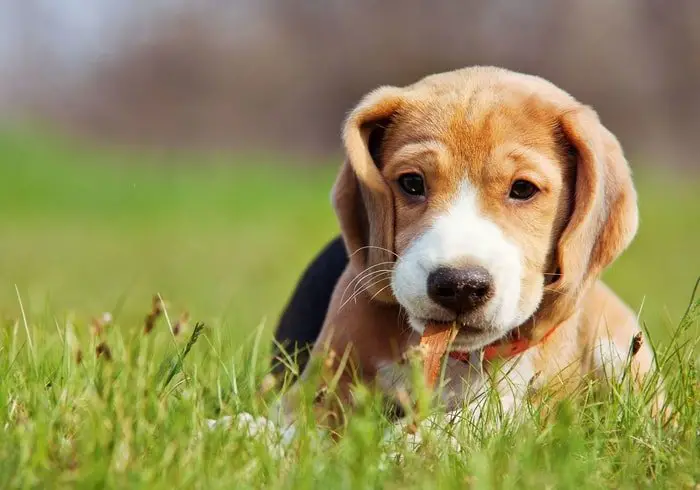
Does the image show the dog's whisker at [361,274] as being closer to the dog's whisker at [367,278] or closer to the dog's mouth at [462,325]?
the dog's whisker at [367,278]

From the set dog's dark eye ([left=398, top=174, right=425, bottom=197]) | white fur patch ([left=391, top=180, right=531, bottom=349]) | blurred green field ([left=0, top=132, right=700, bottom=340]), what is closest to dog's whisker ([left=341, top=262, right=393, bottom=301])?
white fur patch ([left=391, top=180, right=531, bottom=349])

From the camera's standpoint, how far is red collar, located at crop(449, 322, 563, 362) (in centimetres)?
421

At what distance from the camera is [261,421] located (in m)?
3.59

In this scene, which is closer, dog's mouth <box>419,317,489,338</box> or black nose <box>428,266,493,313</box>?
black nose <box>428,266,493,313</box>

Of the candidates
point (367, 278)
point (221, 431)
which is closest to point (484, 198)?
point (367, 278)

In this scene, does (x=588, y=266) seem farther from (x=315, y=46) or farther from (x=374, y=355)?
(x=315, y=46)

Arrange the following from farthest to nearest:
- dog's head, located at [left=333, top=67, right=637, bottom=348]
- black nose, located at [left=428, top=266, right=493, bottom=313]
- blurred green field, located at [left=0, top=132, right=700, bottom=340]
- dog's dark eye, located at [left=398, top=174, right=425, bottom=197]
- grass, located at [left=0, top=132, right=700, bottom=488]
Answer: blurred green field, located at [left=0, top=132, right=700, bottom=340], dog's dark eye, located at [left=398, top=174, right=425, bottom=197], dog's head, located at [left=333, top=67, right=637, bottom=348], black nose, located at [left=428, top=266, right=493, bottom=313], grass, located at [left=0, top=132, right=700, bottom=488]

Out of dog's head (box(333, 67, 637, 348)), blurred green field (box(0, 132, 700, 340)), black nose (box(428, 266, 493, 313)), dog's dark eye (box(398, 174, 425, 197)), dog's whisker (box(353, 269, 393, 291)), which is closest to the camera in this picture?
black nose (box(428, 266, 493, 313))

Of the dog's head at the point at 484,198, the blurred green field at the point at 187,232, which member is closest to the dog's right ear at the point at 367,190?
the dog's head at the point at 484,198

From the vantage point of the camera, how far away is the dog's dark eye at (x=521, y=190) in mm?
4062

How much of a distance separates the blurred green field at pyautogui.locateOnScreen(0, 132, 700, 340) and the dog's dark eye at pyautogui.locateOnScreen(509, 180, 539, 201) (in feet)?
15.0

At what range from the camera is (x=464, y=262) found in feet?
12.1

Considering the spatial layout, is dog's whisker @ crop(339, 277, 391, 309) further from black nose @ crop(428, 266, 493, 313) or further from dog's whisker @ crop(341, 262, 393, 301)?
black nose @ crop(428, 266, 493, 313)

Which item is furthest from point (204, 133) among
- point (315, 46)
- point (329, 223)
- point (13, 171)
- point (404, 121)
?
point (404, 121)
